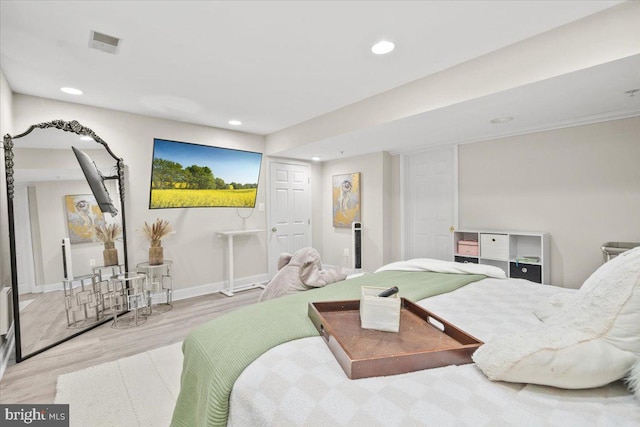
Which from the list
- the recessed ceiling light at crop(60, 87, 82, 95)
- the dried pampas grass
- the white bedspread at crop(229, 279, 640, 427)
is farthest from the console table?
the white bedspread at crop(229, 279, 640, 427)

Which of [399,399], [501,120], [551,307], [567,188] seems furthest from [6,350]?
[567,188]

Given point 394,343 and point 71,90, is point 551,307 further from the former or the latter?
point 71,90

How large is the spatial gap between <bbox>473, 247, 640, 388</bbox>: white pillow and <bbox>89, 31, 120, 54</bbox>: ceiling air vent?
9.35 feet

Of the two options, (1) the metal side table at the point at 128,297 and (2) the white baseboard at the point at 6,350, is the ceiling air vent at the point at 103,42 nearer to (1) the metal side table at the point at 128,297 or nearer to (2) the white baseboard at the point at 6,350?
(1) the metal side table at the point at 128,297

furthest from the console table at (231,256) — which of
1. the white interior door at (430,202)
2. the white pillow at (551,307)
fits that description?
the white pillow at (551,307)

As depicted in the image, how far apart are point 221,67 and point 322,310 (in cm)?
224

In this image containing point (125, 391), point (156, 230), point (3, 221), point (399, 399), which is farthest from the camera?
point (156, 230)

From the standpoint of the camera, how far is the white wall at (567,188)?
2.82 metres

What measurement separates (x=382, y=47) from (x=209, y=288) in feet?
12.5

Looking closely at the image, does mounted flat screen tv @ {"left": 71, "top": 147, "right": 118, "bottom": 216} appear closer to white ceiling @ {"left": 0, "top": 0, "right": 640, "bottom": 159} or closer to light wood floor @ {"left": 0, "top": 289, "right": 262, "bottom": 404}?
white ceiling @ {"left": 0, "top": 0, "right": 640, "bottom": 159}

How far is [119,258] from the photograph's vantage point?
3.38 m

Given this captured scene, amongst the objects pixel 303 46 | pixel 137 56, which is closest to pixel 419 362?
pixel 303 46

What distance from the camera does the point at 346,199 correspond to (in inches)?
203

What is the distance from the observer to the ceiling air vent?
2017 mm
